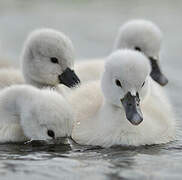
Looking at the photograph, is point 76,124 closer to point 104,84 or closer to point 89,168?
point 104,84

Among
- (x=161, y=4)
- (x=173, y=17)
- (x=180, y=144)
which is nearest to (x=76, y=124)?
(x=180, y=144)

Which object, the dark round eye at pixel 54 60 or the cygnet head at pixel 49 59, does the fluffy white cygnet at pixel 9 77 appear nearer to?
the cygnet head at pixel 49 59

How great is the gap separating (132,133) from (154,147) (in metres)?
0.24

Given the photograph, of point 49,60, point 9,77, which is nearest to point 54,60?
point 49,60

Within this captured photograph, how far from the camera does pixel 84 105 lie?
9477 millimetres

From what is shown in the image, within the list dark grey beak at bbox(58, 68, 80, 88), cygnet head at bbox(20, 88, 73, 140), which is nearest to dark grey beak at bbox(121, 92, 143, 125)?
cygnet head at bbox(20, 88, 73, 140)

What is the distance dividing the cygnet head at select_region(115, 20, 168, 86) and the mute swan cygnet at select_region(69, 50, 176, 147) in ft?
5.71

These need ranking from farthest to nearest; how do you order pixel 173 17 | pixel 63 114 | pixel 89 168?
pixel 173 17
pixel 63 114
pixel 89 168

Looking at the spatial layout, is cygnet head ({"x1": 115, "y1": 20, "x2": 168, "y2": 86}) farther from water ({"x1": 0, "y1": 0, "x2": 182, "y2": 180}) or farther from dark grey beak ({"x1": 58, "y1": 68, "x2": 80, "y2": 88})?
dark grey beak ({"x1": 58, "y1": 68, "x2": 80, "y2": 88})

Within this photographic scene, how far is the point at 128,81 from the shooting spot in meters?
8.81

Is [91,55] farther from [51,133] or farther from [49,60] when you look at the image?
[51,133]

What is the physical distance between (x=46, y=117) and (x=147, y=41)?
2864mm

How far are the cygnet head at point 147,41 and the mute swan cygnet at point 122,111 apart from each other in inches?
68.5

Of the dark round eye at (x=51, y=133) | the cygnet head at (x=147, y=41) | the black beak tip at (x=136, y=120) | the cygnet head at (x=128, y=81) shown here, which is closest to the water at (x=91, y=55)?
the dark round eye at (x=51, y=133)
